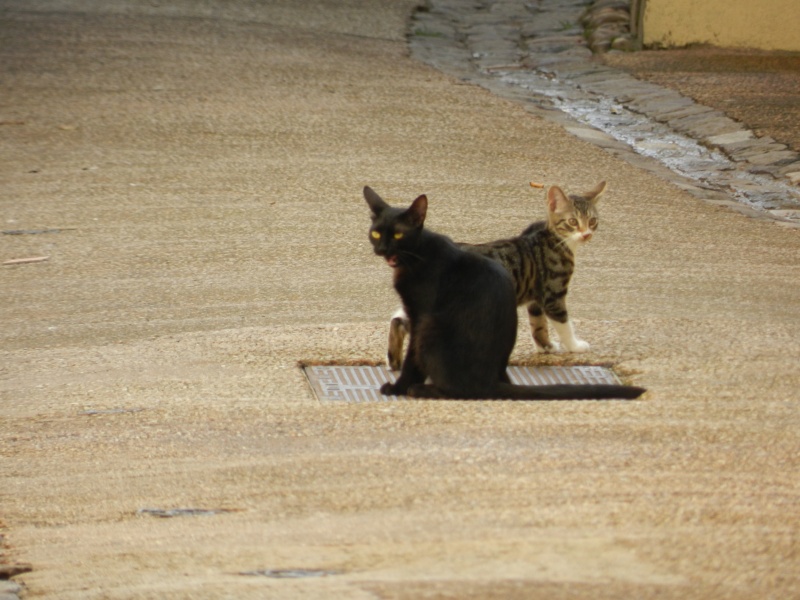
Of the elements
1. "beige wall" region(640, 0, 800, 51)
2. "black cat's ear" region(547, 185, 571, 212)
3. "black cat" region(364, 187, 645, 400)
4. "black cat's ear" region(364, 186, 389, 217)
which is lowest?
"black cat" region(364, 187, 645, 400)

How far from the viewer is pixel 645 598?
313cm

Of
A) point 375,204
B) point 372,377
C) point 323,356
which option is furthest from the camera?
point 323,356

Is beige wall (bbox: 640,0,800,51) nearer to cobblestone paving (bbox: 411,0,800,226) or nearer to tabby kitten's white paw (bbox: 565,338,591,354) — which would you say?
cobblestone paving (bbox: 411,0,800,226)

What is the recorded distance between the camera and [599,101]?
12039mm

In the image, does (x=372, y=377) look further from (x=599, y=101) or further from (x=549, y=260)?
(x=599, y=101)

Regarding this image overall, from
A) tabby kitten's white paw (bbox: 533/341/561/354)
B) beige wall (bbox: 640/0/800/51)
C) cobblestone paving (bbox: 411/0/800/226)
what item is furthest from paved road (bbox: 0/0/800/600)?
beige wall (bbox: 640/0/800/51)

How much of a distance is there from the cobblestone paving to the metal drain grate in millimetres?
3466

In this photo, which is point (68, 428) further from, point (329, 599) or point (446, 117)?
point (446, 117)

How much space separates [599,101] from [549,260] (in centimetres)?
643

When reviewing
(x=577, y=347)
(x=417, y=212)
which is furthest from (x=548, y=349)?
(x=417, y=212)

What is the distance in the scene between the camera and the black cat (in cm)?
516

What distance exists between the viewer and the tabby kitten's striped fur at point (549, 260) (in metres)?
5.89

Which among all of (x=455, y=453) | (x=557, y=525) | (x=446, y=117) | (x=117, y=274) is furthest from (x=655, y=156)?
(x=557, y=525)

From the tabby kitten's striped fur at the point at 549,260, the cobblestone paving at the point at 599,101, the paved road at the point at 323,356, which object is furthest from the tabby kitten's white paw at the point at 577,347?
the cobblestone paving at the point at 599,101
